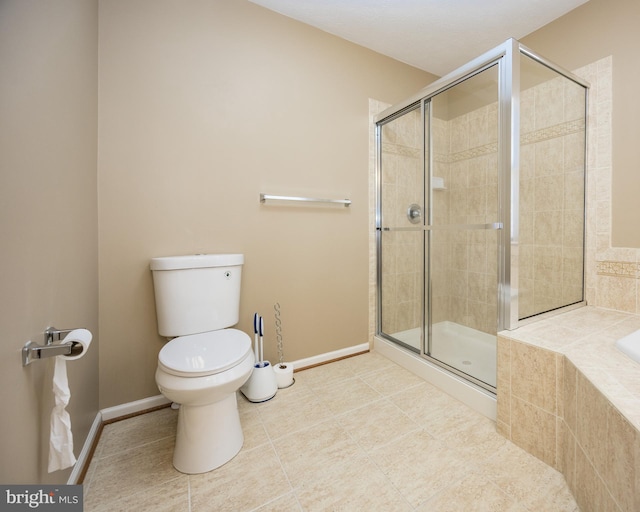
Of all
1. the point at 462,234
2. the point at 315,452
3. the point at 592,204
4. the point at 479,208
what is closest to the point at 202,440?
the point at 315,452

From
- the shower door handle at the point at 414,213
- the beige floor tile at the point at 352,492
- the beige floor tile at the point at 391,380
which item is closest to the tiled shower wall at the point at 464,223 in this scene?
the shower door handle at the point at 414,213

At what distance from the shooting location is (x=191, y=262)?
1397 millimetres

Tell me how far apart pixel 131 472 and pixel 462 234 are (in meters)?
2.14

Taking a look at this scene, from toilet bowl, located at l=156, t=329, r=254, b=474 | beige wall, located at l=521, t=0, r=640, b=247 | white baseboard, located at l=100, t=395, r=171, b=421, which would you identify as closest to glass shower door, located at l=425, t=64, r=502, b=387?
beige wall, located at l=521, t=0, r=640, b=247

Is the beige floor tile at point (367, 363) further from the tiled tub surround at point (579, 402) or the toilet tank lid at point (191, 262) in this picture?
the toilet tank lid at point (191, 262)

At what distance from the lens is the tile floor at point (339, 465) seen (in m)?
0.96

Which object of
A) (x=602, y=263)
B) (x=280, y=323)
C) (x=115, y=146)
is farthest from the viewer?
(x=280, y=323)

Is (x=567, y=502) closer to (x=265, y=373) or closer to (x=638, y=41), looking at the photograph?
(x=265, y=373)

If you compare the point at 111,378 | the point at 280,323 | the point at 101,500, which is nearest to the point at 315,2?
the point at 280,323

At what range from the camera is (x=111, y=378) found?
142 cm

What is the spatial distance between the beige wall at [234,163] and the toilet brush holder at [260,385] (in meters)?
0.24

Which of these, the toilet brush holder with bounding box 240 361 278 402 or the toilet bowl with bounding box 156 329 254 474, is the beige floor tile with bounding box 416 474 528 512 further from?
the toilet brush holder with bounding box 240 361 278 402

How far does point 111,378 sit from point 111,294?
425 mm

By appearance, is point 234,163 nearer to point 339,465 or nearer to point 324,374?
point 324,374
